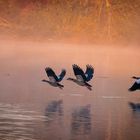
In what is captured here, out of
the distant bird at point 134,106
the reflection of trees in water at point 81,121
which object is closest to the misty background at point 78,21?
the distant bird at point 134,106

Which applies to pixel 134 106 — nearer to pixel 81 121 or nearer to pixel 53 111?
pixel 53 111

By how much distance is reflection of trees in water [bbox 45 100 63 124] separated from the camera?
99.0ft

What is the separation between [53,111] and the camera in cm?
3259

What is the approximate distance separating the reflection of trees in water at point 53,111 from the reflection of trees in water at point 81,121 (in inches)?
26.3

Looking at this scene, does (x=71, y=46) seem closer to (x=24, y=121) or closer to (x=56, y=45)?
(x=56, y=45)

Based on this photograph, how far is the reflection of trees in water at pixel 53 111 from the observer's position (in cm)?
3017

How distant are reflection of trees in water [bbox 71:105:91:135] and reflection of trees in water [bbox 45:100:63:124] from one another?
0.67 m

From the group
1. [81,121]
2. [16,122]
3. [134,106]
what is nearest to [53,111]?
[81,121]

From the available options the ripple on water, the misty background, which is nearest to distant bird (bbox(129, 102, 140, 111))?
the ripple on water

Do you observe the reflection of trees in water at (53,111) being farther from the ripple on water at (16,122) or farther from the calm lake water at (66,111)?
the ripple on water at (16,122)

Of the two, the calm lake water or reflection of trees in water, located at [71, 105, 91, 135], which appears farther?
reflection of trees in water, located at [71, 105, 91, 135]

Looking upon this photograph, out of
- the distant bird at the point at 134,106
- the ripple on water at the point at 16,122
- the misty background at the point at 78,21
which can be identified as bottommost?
the ripple on water at the point at 16,122

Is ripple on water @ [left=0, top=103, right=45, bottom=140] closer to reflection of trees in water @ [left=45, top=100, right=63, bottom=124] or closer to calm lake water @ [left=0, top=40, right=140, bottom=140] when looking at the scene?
calm lake water @ [left=0, top=40, right=140, bottom=140]

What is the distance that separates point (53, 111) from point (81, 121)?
3.21 m
